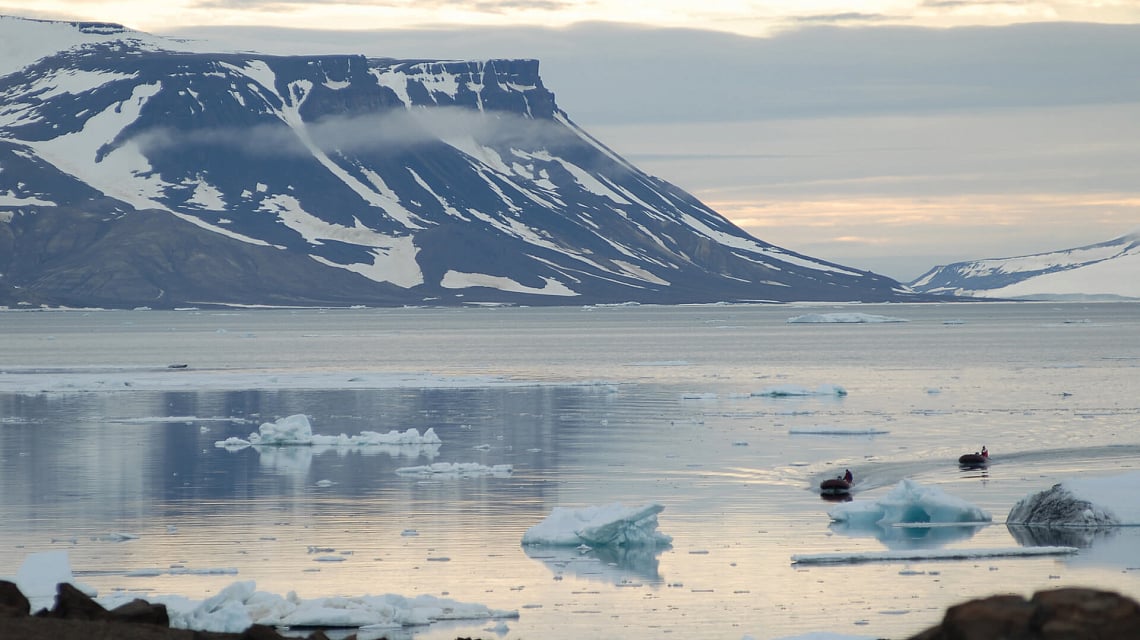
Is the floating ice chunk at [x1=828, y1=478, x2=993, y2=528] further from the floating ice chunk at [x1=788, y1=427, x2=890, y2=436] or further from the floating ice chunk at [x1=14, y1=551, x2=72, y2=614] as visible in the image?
the floating ice chunk at [x1=788, y1=427, x2=890, y2=436]

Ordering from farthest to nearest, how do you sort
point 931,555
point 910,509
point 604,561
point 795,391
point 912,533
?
point 795,391, point 910,509, point 912,533, point 931,555, point 604,561

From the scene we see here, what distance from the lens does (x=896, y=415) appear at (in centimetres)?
5841

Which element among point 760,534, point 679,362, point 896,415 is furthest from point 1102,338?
point 760,534

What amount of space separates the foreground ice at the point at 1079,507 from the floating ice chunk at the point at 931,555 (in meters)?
2.20

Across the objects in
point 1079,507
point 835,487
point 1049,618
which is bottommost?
point 1049,618

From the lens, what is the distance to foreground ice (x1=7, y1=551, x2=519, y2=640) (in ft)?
65.7

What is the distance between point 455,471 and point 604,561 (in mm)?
12790

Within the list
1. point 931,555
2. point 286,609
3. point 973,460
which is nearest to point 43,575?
point 286,609

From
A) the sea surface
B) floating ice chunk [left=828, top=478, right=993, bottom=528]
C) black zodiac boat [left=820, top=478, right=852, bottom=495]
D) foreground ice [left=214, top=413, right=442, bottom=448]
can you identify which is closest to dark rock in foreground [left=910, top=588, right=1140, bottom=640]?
the sea surface

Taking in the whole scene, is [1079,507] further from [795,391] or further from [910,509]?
[795,391]

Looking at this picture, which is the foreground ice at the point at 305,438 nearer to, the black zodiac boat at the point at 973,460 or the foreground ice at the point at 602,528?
the black zodiac boat at the point at 973,460

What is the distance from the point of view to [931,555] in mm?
27078

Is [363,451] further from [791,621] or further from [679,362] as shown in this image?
[679,362]

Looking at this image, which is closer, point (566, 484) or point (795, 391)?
point (566, 484)
